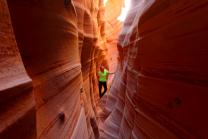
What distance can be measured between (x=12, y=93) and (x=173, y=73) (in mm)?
1011

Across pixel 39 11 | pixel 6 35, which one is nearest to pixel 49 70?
pixel 39 11

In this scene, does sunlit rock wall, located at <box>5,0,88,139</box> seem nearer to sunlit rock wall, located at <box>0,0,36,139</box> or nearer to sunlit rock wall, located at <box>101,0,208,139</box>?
sunlit rock wall, located at <box>0,0,36,139</box>

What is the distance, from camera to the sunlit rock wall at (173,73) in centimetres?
98

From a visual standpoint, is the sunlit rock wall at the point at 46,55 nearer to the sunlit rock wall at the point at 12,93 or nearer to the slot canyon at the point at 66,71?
the slot canyon at the point at 66,71

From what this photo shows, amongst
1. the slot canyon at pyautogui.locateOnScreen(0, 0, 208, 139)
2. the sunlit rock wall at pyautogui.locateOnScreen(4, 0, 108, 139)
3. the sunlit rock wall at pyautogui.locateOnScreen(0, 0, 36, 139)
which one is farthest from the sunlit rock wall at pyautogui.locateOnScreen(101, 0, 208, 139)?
the sunlit rock wall at pyautogui.locateOnScreen(0, 0, 36, 139)

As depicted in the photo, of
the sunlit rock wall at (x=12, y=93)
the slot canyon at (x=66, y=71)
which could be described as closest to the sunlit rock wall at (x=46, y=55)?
the slot canyon at (x=66, y=71)

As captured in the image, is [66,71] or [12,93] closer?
[12,93]

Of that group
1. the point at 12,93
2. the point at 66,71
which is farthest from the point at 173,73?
the point at 12,93

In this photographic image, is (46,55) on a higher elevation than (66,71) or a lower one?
higher

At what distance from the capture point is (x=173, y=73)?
1225mm

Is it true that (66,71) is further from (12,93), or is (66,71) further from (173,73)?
(12,93)

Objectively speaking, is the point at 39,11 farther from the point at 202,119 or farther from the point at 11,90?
the point at 202,119

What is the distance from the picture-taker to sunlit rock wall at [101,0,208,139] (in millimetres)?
984

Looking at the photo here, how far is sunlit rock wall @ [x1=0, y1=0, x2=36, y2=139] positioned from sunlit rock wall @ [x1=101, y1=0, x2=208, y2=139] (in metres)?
0.84
